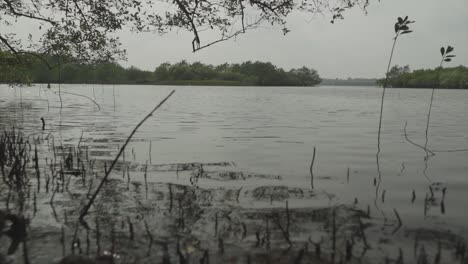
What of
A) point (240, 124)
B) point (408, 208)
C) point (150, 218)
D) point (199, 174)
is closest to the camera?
point (150, 218)

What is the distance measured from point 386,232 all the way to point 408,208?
65.8 inches

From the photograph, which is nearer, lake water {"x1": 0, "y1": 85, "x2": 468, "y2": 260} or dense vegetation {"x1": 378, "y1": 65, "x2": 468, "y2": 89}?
lake water {"x1": 0, "y1": 85, "x2": 468, "y2": 260}

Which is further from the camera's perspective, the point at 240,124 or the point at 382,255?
the point at 240,124

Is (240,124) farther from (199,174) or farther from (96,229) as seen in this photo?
(96,229)

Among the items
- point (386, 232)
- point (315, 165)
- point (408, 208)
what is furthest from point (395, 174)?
point (386, 232)

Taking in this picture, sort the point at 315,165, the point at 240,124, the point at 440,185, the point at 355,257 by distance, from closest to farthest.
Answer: the point at 355,257 → the point at 440,185 → the point at 315,165 → the point at 240,124

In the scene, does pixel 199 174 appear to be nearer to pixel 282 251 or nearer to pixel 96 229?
pixel 96 229

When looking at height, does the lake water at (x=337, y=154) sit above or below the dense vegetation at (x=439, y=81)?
below

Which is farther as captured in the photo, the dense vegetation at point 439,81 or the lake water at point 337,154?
the dense vegetation at point 439,81

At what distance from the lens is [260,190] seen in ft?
28.3

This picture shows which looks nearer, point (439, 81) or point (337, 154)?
point (337, 154)

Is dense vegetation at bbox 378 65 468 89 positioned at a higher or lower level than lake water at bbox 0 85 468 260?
higher

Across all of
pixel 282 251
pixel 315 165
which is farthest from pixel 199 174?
pixel 282 251

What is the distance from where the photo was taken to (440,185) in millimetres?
9430
